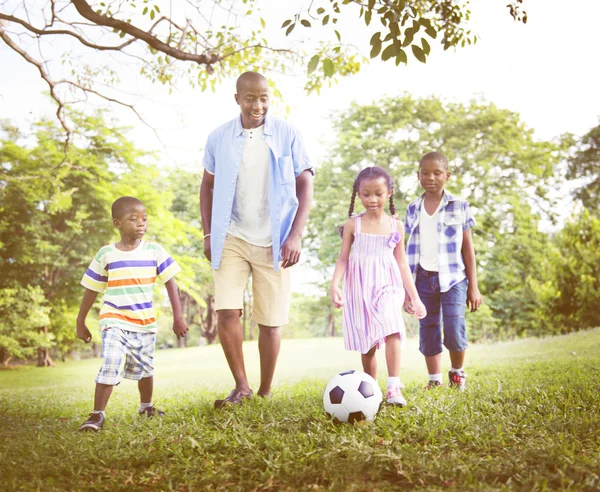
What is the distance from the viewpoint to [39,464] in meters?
2.70

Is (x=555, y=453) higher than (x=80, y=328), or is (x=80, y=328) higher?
(x=80, y=328)

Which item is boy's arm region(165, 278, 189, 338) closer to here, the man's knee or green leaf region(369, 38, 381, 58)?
the man's knee

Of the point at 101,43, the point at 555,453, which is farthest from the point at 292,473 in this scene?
the point at 101,43

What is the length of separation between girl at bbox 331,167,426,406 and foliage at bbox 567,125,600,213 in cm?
969

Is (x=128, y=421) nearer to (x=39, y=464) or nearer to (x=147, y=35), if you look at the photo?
(x=39, y=464)

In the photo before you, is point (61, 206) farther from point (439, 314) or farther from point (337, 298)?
point (337, 298)

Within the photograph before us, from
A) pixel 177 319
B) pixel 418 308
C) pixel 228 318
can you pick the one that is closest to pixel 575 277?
pixel 418 308

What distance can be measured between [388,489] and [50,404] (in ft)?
13.8

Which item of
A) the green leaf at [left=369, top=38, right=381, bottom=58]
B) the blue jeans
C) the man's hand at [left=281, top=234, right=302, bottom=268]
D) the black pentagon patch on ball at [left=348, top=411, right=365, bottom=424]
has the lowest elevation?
the black pentagon patch on ball at [left=348, top=411, right=365, bottom=424]

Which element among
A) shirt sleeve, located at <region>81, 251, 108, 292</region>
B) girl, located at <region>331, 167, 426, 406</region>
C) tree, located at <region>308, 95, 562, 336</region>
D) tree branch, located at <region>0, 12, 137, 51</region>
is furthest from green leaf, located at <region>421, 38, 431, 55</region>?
tree, located at <region>308, 95, 562, 336</region>

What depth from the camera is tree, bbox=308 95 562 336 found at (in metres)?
14.9

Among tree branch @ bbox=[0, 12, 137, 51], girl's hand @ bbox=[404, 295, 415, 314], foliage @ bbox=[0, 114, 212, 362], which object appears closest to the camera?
girl's hand @ bbox=[404, 295, 415, 314]

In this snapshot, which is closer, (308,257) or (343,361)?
(343,361)

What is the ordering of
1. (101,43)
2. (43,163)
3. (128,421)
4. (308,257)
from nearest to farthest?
(128,421) < (101,43) < (43,163) < (308,257)
